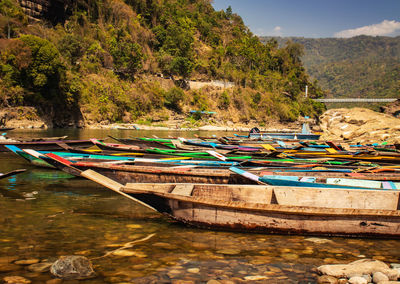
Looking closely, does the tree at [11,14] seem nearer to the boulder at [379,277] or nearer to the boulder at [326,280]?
the boulder at [326,280]

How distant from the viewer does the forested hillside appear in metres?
37.0

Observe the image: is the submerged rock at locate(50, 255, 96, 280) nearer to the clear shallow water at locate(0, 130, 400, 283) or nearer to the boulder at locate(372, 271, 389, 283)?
the clear shallow water at locate(0, 130, 400, 283)

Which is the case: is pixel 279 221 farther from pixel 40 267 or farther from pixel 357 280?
pixel 40 267

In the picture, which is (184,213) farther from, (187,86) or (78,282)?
(187,86)

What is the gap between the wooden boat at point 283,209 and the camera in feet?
14.6

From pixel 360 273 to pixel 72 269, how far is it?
9.76 ft

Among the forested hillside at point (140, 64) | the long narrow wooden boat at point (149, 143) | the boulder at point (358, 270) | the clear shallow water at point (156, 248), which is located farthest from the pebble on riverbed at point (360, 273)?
the forested hillside at point (140, 64)

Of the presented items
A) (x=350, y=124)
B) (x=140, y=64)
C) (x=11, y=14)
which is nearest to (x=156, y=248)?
(x=350, y=124)

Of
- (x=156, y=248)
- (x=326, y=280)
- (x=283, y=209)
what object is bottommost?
(x=156, y=248)

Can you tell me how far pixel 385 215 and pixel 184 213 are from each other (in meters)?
2.75

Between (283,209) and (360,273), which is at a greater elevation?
(283,209)

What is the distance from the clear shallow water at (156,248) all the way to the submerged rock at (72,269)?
119 millimetres

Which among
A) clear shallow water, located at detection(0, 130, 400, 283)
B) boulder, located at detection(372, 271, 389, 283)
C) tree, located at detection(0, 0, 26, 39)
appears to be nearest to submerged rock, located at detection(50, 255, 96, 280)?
clear shallow water, located at detection(0, 130, 400, 283)

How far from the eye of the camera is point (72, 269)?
345cm
